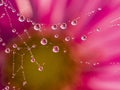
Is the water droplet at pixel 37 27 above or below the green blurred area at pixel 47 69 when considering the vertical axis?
above

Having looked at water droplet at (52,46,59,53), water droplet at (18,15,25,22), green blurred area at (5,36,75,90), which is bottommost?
green blurred area at (5,36,75,90)

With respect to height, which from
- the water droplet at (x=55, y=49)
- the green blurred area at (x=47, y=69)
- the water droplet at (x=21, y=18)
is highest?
Result: the water droplet at (x=21, y=18)

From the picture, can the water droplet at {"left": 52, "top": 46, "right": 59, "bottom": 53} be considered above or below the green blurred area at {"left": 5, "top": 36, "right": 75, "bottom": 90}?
above

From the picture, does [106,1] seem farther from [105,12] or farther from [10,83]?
[10,83]

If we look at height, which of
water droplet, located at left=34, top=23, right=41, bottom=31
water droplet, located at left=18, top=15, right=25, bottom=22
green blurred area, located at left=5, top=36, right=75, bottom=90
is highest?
water droplet, located at left=18, top=15, right=25, bottom=22

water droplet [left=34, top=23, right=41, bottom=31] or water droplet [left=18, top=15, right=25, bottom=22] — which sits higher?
water droplet [left=18, top=15, right=25, bottom=22]

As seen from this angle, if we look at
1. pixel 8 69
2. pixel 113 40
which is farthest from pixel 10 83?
pixel 113 40

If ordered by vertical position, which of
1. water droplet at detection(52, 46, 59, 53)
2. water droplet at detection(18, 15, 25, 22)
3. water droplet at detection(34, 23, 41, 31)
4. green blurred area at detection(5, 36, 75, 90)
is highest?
water droplet at detection(18, 15, 25, 22)
